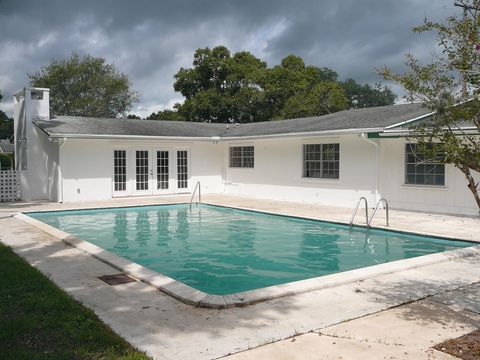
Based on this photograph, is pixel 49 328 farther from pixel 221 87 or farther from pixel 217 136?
pixel 221 87

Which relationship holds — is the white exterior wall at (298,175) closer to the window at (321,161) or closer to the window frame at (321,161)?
the window frame at (321,161)

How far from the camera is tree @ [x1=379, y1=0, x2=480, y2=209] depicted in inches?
157

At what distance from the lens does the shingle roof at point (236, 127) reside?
16062mm

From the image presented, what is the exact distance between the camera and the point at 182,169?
21734 mm

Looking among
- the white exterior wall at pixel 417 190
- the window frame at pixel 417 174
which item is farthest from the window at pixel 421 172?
the white exterior wall at pixel 417 190

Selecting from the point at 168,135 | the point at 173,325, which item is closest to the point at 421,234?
the point at 173,325

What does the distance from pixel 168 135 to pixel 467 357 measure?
17.6 meters

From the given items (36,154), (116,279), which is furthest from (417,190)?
(36,154)

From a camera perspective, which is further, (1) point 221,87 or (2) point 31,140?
(1) point 221,87

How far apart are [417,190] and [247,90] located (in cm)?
2535

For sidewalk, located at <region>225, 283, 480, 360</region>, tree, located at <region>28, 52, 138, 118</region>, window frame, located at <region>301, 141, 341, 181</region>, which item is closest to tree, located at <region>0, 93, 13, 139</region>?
tree, located at <region>28, 52, 138, 118</region>

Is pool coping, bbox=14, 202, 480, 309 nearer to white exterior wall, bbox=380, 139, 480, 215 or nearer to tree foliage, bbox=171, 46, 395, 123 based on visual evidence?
white exterior wall, bbox=380, 139, 480, 215

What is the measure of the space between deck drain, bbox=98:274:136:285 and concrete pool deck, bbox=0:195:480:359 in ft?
0.40

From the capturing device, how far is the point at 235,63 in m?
40.6
